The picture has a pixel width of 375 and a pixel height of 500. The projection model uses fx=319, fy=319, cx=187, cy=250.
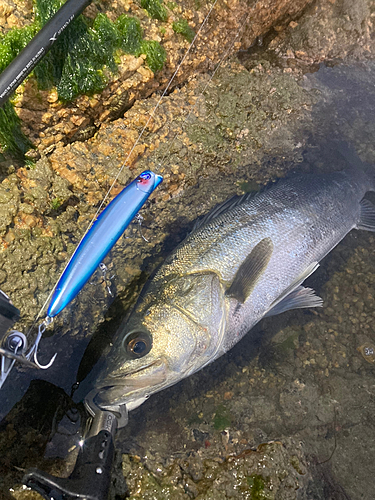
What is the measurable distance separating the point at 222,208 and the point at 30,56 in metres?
2.08

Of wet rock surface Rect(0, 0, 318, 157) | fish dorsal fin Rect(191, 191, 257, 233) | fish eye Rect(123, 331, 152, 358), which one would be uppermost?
wet rock surface Rect(0, 0, 318, 157)

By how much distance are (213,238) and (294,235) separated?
816mm

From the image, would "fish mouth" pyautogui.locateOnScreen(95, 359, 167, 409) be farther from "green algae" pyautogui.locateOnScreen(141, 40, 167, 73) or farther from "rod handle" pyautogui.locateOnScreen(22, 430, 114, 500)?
"green algae" pyautogui.locateOnScreen(141, 40, 167, 73)

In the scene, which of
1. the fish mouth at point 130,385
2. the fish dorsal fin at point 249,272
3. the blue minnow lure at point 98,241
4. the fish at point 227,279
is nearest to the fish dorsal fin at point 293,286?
the fish at point 227,279

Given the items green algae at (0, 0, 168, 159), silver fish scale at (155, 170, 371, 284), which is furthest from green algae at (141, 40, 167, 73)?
silver fish scale at (155, 170, 371, 284)

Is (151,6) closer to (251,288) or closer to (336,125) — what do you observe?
(336,125)

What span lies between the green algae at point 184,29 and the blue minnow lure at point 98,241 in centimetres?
190

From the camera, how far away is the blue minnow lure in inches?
90.5

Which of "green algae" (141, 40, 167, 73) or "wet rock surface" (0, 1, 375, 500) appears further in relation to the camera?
"green algae" (141, 40, 167, 73)

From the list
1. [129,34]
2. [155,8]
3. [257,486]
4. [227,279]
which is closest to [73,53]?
[129,34]

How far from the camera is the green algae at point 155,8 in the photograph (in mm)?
3279

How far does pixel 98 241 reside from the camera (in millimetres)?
2453

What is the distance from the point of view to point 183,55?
11.6 ft

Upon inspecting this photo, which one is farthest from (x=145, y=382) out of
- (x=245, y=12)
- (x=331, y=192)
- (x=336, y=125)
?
(x=245, y=12)
